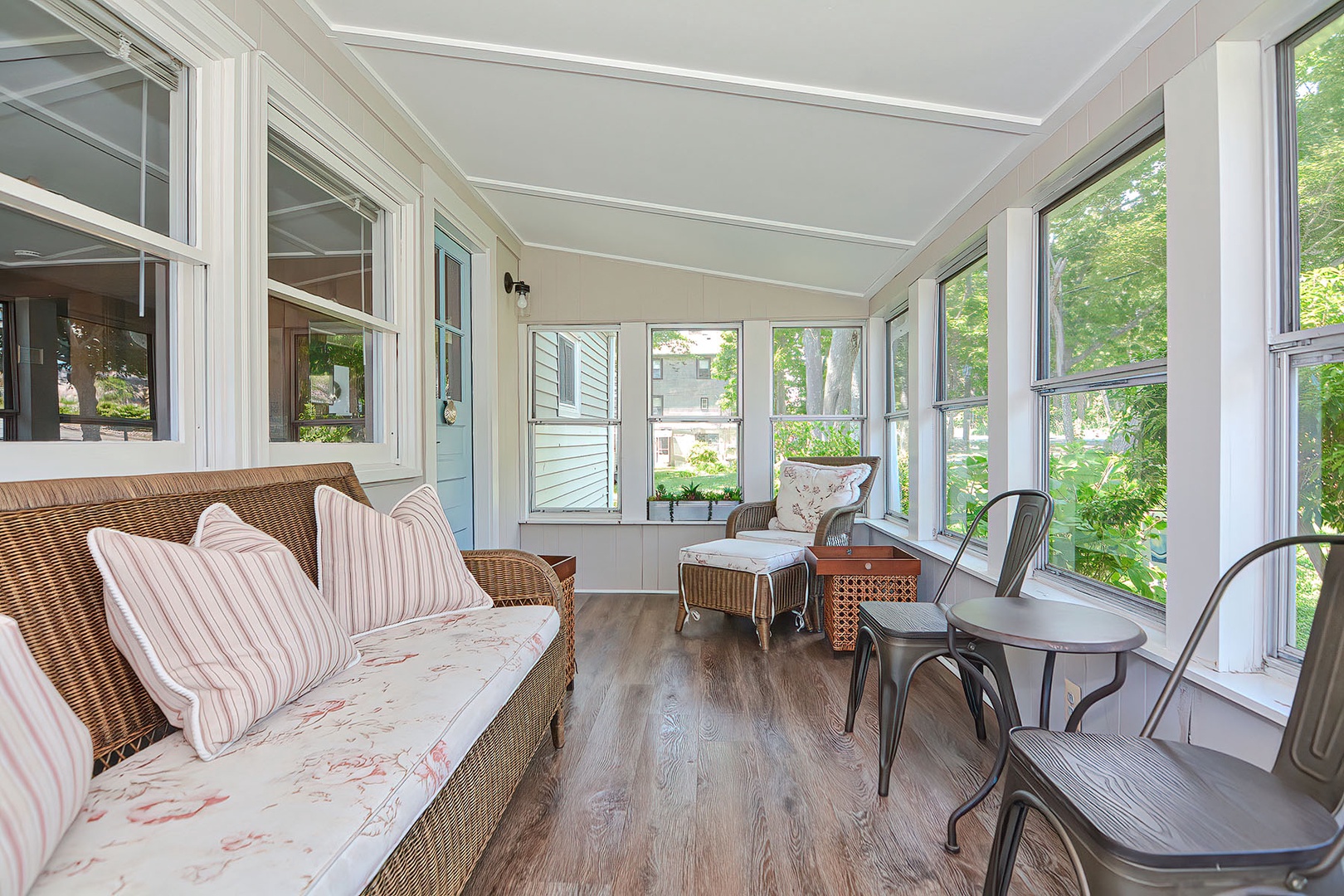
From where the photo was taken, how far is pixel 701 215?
3.52 m

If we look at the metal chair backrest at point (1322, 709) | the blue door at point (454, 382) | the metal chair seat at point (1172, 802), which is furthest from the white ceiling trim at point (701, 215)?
the metal chair seat at point (1172, 802)

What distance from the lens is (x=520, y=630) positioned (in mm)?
1863

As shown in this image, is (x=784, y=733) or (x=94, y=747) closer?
(x=94, y=747)

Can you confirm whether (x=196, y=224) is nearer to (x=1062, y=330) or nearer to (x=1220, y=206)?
(x=1220, y=206)

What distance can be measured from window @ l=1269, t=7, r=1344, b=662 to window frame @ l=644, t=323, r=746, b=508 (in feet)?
11.1

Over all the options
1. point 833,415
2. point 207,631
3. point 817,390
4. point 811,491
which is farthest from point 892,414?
point 207,631

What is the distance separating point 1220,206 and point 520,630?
206 cm

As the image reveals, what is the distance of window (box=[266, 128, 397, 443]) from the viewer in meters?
2.14

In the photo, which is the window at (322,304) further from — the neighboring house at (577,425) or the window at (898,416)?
the window at (898,416)

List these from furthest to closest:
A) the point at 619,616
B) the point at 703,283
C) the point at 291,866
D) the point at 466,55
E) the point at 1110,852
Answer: the point at 703,283 < the point at 619,616 < the point at 466,55 < the point at 1110,852 < the point at 291,866

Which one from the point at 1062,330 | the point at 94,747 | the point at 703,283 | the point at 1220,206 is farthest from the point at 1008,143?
the point at 94,747

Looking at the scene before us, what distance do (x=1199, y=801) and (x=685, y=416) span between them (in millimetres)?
3936

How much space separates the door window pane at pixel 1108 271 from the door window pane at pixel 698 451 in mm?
2601

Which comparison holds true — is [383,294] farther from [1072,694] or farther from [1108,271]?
[1072,694]
